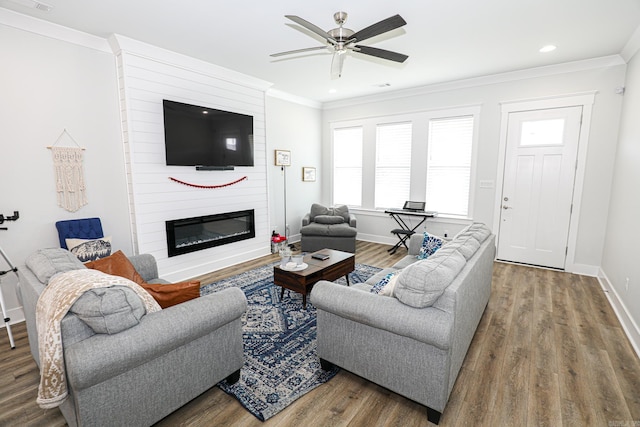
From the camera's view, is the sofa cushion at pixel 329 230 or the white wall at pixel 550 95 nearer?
the white wall at pixel 550 95

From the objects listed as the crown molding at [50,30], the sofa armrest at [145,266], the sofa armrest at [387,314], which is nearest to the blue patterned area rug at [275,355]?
the sofa armrest at [387,314]

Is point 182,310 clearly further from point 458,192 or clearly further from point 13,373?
point 458,192

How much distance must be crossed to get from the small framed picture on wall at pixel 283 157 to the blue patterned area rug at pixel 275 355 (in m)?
2.79

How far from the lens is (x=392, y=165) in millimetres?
6051

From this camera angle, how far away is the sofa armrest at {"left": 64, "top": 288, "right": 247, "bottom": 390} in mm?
1393

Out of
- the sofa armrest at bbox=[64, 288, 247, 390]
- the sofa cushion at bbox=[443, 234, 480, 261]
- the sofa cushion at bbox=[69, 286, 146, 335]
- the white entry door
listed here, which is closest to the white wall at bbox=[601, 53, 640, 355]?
the white entry door

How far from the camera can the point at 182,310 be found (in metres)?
1.77

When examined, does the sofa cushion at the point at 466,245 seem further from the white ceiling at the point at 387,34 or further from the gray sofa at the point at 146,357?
the white ceiling at the point at 387,34

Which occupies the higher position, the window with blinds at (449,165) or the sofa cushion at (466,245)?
the window with blinds at (449,165)

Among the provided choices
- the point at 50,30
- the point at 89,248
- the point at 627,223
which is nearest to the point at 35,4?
the point at 50,30

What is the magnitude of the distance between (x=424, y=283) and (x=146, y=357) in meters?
1.57

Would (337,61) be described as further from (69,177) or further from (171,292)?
(69,177)

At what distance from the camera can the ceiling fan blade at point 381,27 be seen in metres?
2.20

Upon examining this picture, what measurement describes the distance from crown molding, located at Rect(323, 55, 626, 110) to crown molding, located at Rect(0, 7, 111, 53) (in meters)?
4.36
